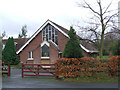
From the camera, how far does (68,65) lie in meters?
14.0

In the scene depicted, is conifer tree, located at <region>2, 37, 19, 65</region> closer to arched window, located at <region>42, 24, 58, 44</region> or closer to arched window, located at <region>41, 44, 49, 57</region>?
arched window, located at <region>41, 44, 49, 57</region>

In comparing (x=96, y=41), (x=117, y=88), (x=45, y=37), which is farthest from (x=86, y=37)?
(x=45, y=37)

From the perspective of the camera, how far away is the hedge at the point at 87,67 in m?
13.5

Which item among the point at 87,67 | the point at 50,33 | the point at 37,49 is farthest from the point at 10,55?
the point at 87,67

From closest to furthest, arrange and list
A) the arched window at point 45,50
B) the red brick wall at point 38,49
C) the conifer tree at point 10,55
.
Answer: the red brick wall at point 38,49
the arched window at point 45,50
the conifer tree at point 10,55

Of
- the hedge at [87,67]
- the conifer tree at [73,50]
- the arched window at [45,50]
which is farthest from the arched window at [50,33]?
the hedge at [87,67]

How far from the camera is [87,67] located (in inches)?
537

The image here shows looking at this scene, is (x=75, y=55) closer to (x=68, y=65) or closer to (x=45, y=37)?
(x=68, y=65)

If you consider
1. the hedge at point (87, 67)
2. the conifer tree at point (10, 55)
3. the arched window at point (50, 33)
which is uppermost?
A: the arched window at point (50, 33)

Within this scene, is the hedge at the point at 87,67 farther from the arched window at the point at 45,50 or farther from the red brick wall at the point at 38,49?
Answer: the arched window at the point at 45,50

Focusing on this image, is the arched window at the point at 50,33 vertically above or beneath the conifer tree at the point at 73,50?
above

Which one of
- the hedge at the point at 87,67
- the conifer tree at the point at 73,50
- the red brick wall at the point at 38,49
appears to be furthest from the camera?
the red brick wall at the point at 38,49

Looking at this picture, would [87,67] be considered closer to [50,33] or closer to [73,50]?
[73,50]

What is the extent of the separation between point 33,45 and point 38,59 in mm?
2735
